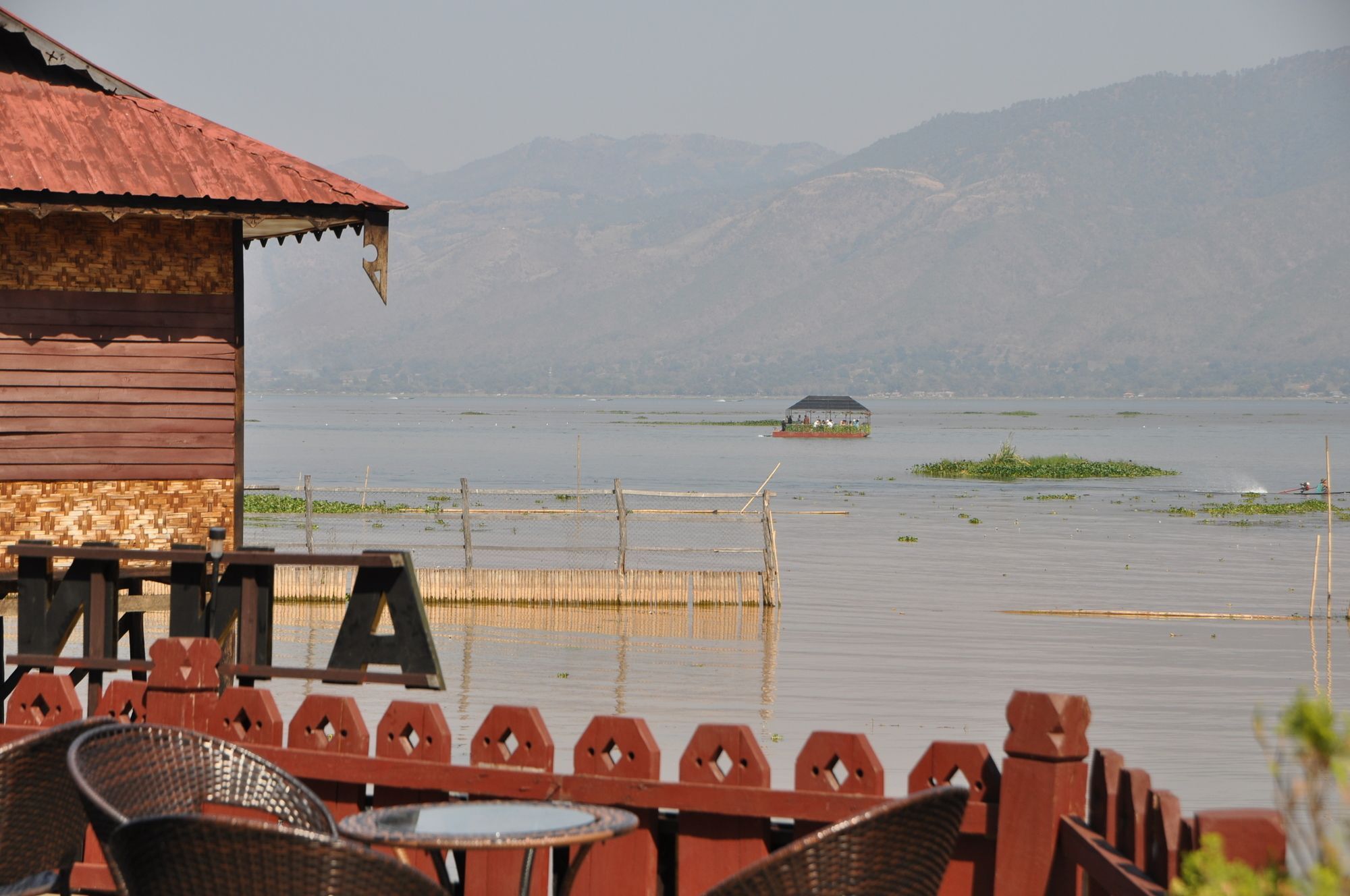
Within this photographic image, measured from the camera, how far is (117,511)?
1018 cm

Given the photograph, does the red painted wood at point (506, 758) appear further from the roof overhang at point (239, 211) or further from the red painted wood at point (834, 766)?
the roof overhang at point (239, 211)

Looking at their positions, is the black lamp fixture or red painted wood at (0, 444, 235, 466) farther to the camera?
red painted wood at (0, 444, 235, 466)

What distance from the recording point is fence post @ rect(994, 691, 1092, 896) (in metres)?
4.46

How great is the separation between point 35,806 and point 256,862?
4.62ft

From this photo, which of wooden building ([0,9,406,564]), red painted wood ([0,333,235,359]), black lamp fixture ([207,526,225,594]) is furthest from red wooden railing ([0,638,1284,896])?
red painted wood ([0,333,235,359])

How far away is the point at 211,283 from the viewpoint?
33.7ft

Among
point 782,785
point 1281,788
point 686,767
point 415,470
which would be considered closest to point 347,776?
point 686,767

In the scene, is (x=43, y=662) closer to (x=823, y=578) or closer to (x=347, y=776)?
(x=347, y=776)

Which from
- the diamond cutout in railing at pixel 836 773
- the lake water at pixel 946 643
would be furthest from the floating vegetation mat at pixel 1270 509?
the diamond cutout in railing at pixel 836 773

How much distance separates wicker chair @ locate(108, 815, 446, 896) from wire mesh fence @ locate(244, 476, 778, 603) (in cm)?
1402

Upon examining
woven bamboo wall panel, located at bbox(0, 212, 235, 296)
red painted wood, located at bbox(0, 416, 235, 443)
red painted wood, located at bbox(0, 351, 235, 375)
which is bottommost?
red painted wood, located at bbox(0, 416, 235, 443)

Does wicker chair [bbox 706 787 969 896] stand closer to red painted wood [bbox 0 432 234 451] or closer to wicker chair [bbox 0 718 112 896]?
wicker chair [bbox 0 718 112 896]

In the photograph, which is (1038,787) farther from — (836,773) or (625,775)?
(625,775)

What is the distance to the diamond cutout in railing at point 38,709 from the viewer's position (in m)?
5.75
